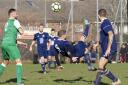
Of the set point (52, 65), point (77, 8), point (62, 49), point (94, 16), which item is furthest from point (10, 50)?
point (77, 8)

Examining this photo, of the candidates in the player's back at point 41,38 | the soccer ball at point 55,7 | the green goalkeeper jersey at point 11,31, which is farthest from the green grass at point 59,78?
the soccer ball at point 55,7

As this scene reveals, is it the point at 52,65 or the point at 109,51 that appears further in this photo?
the point at 52,65

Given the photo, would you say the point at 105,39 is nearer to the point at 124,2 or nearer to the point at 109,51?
the point at 109,51

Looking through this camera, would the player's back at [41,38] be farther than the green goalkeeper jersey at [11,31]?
Yes

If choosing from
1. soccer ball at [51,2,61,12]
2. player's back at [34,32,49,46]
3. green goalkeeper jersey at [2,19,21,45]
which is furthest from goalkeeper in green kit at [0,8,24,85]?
soccer ball at [51,2,61,12]

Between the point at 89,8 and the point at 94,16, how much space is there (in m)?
2.11

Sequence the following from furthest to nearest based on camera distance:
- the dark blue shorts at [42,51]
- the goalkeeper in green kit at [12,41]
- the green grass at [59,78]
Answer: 1. the dark blue shorts at [42,51]
2. the green grass at [59,78]
3. the goalkeeper in green kit at [12,41]

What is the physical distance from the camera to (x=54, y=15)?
37000 millimetres

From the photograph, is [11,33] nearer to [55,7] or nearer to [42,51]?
[42,51]

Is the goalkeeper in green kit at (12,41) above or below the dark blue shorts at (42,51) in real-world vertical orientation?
above

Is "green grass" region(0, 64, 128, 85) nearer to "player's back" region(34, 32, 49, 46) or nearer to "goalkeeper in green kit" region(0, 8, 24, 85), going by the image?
"goalkeeper in green kit" region(0, 8, 24, 85)

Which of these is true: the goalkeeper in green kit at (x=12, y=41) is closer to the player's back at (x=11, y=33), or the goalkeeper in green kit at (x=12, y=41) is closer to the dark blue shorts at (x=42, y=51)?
the player's back at (x=11, y=33)

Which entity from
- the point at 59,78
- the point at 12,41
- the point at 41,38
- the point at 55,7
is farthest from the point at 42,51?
the point at 55,7

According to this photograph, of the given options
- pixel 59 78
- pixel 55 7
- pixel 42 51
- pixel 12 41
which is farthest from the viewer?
pixel 55 7
